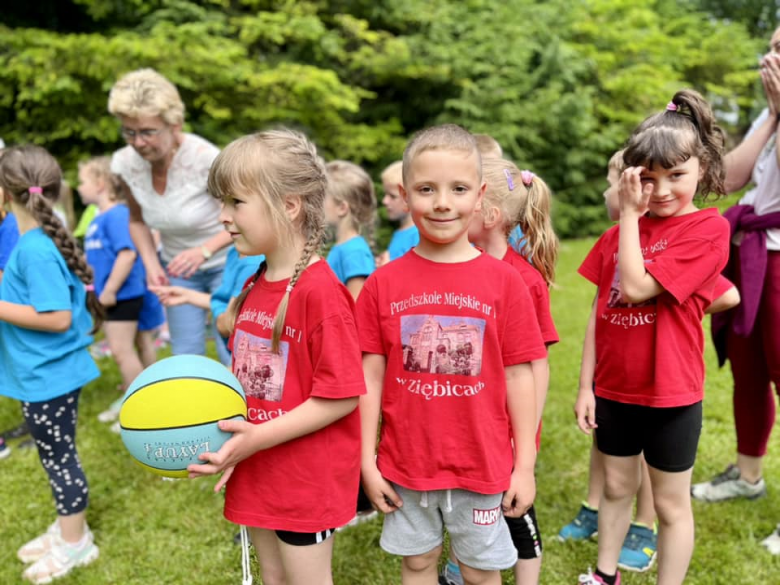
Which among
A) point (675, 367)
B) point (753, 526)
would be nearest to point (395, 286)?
point (675, 367)

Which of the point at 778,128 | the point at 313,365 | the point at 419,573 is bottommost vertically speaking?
the point at 419,573

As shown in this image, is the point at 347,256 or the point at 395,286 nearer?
the point at 395,286

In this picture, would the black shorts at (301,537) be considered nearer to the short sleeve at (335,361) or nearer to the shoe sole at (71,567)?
the short sleeve at (335,361)

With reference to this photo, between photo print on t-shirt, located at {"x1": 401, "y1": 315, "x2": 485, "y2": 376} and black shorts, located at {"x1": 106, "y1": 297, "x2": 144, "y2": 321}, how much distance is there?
12.8 feet

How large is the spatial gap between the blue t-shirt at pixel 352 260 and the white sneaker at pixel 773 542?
2.46m

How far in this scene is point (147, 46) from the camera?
9.47 m

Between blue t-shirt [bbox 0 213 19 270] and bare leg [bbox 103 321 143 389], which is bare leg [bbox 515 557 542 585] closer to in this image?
blue t-shirt [bbox 0 213 19 270]

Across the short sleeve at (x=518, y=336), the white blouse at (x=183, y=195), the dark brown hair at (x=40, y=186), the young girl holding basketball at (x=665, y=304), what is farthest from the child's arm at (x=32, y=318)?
the young girl holding basketball at (x=665, y=304)

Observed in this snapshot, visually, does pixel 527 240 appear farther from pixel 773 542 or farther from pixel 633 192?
pixel 773 542

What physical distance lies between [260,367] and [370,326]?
386mm

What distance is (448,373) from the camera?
213cm

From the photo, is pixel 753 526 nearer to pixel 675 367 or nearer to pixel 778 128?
pixel 675 367

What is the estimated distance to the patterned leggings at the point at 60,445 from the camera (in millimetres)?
3266

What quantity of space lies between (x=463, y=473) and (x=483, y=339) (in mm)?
443
